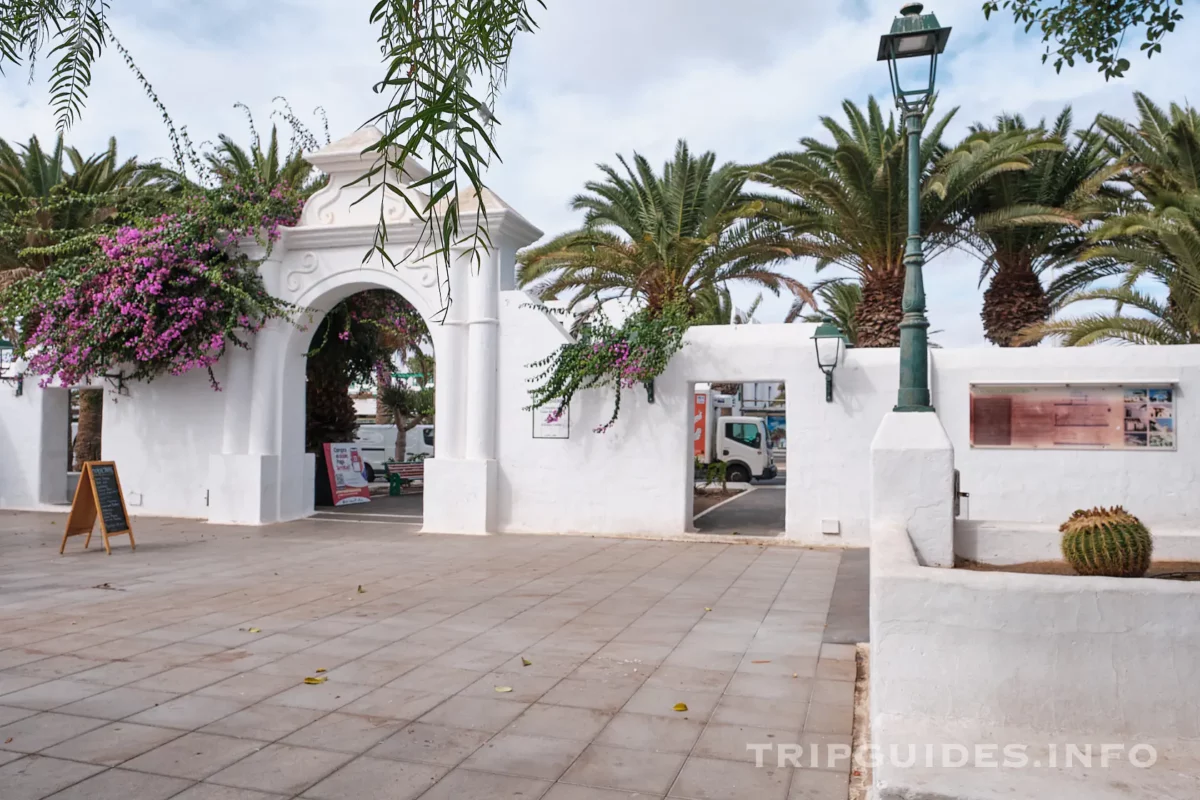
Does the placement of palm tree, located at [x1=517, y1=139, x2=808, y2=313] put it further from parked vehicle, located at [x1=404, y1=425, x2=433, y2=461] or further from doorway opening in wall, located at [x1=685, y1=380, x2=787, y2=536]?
parked vehicle, located at [x1=404, y1=425, x2=433, y2=461]

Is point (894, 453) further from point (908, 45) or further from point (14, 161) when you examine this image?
point (14, 161)

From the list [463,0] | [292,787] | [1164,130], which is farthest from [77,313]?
[1164,130]

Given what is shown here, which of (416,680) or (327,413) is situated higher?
(327,413)

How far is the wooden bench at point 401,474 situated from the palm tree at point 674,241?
6.65 meters

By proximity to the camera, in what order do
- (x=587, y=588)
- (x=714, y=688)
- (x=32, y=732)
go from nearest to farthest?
(x=32, y=732) < (x=714, y=688) < (x=587, y=588)

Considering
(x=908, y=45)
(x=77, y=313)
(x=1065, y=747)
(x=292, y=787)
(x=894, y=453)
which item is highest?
(x=908, y=45)

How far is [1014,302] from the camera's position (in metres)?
15.5

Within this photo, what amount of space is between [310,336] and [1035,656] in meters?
12.6

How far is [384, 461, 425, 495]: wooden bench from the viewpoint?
20047 mm

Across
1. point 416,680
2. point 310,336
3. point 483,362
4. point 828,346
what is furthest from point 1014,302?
point 416,680

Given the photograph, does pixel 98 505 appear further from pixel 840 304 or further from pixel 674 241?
pixel 840 304

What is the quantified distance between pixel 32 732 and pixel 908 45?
24.1 ft

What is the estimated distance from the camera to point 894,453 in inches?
228

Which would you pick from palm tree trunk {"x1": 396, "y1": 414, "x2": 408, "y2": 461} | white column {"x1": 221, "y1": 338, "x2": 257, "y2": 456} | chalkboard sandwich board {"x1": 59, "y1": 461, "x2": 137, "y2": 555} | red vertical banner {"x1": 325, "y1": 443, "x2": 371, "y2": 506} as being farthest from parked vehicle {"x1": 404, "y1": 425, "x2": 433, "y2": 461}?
chalkboard sandwich board {"x1": 59, "y1": 461, "x2": 137, "y2": 555}
